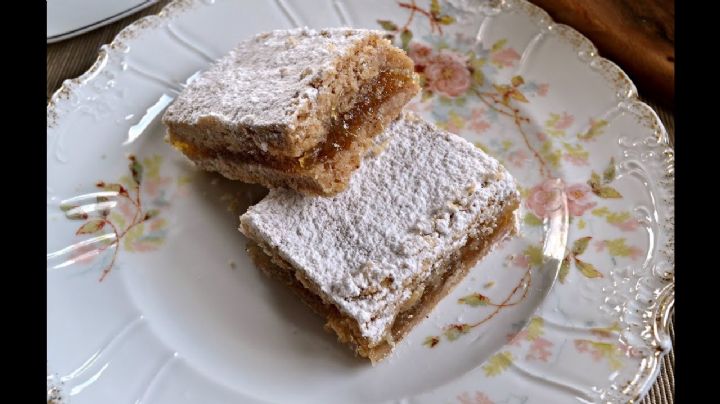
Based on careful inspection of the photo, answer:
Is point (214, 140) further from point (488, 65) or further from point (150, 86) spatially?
point (488, 65)

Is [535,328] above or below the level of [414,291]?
below

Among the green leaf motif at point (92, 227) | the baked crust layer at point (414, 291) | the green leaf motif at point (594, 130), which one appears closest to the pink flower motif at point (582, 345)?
the baked crust layer at point (414, 291)

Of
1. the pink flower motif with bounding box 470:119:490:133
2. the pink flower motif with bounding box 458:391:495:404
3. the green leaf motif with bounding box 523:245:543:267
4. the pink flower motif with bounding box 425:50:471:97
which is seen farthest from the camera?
the pink flower motif with bounding box 425:50:471:97

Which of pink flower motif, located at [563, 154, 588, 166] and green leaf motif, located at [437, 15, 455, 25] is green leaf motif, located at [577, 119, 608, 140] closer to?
pink flower motif, located at [563, 154, 588, 166]

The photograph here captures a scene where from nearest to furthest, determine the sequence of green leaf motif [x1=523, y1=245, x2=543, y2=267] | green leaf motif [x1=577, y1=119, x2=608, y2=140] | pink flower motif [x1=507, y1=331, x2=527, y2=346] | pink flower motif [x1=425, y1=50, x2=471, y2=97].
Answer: pink flower motif [x1=507, y1=331, x2=527, y2=346]
green leaf motif [x1=523, y1=245, x2=543, y2=267]
green leaf motif [x1=577, y1=119, x2=608, y2=140]
pink flower motif [x1=425, y1=50, x2=471, y2=97]

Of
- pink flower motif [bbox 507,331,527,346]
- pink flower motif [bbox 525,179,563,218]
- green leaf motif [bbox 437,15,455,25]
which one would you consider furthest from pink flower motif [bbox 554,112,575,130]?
pink flower motif [bbox 507,331,527,346]

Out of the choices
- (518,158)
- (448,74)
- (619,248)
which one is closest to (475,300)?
(619,248)

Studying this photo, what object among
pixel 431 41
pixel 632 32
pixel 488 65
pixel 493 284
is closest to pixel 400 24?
pixel 431 41

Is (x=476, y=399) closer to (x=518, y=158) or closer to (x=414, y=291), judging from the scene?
(x=414, y=291)
